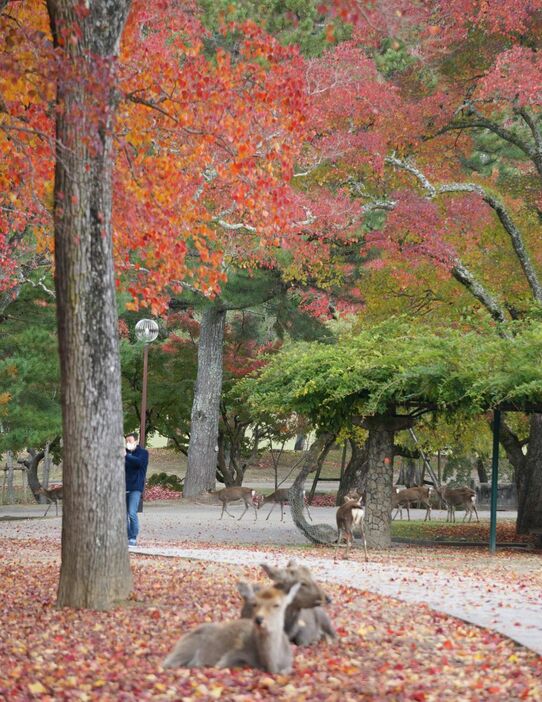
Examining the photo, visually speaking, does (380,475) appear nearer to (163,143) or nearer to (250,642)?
(163,143)

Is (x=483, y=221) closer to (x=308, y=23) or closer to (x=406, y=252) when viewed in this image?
(x=406, y=252)

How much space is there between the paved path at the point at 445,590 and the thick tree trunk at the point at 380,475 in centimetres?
455

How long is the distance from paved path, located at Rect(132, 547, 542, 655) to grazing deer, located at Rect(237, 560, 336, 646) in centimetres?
170

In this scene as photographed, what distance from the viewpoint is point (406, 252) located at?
21.3 metres

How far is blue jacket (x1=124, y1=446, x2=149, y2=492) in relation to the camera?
15.6 meters

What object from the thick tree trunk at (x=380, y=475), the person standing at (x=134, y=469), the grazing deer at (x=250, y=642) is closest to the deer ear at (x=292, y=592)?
the grazing deer at (x=250, y=642)

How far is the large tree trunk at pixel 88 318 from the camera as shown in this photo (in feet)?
31.8

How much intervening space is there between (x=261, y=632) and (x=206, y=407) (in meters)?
27.3

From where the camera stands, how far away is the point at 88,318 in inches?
381

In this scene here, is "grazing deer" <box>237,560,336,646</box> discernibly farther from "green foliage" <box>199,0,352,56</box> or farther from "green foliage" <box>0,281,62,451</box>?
"green foliage" <box>199,0,352,56</box>

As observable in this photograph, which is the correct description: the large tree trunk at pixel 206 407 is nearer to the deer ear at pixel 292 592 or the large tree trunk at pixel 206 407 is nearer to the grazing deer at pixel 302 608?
the grazing deer at pixel 302 608

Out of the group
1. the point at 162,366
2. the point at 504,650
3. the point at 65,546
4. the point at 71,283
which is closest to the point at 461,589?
the point at 504,650

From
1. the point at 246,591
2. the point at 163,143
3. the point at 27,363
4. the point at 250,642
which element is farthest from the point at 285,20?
the point at 250,642

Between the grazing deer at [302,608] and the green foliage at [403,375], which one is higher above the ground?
the green foliage at [403,375]
